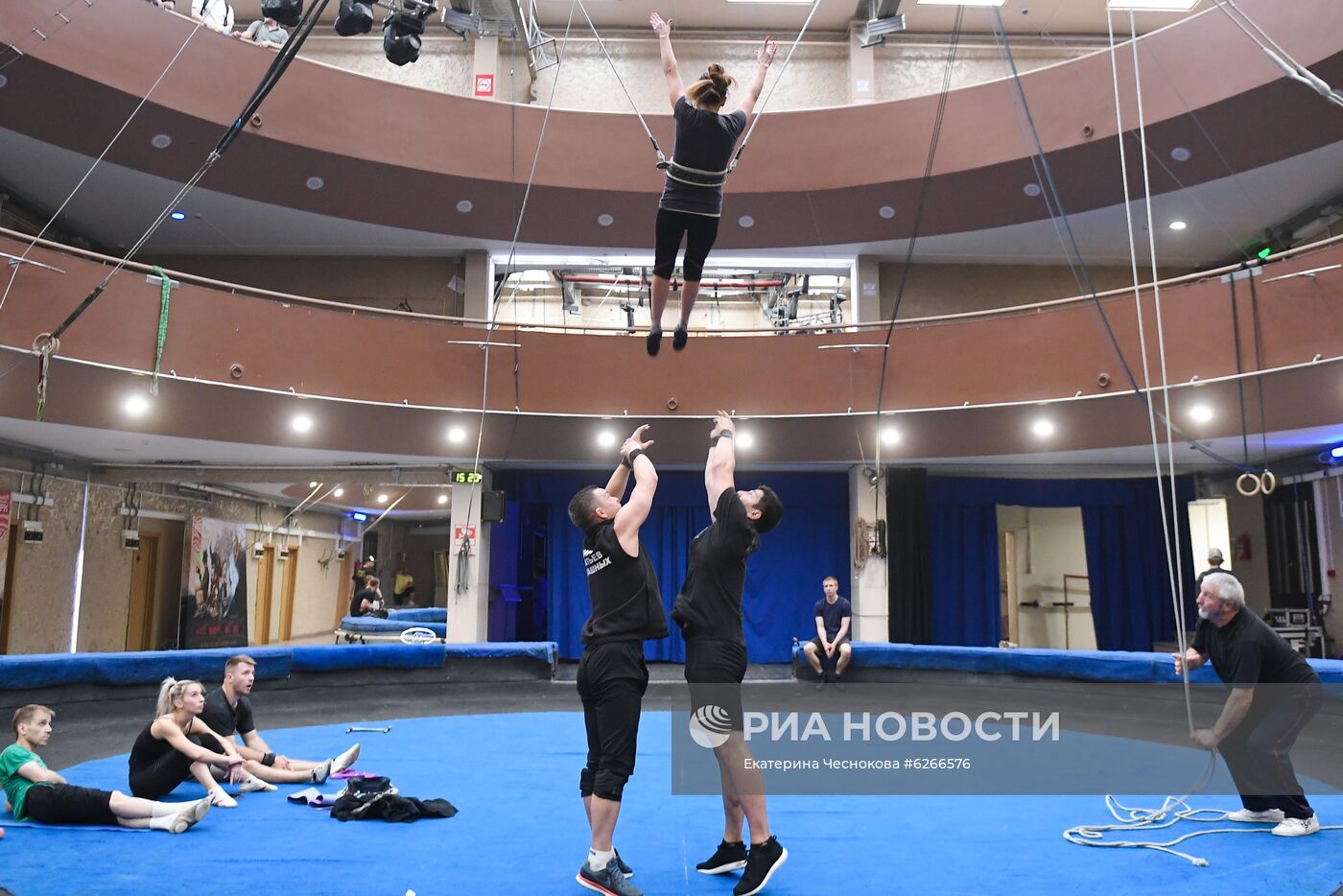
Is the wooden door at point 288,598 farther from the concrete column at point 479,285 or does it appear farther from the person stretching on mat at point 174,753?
the person stretching on mat at point 174,753

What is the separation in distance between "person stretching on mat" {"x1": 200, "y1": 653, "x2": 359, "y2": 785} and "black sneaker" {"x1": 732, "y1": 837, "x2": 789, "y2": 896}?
3.14 m

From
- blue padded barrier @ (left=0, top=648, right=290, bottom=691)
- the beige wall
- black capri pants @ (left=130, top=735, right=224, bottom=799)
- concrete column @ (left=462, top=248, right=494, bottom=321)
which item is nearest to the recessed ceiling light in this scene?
the beige wall

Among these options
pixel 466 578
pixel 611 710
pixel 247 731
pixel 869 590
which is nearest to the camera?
pixel 611 710

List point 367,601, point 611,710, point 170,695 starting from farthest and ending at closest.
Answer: point 367,601
point 170,695
point 611,710

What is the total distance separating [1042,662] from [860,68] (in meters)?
10.6

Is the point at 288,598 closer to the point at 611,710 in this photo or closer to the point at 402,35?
the point at 402,35

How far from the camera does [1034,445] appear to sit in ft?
37.0

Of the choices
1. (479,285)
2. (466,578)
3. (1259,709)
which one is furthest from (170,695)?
(479,285)

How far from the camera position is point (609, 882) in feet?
11.9

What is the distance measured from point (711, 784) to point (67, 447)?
9464 millimetres

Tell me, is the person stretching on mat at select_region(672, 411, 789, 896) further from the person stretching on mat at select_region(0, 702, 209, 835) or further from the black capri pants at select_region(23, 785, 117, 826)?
the black capri pants at select_region(23, 785, 117, 826)

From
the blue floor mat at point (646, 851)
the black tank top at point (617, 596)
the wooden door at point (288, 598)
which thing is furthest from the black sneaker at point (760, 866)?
the wooden door at point (288, 598)

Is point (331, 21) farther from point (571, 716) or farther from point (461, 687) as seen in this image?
point (571, 716)

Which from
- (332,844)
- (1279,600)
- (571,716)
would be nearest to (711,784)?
(332,844)
